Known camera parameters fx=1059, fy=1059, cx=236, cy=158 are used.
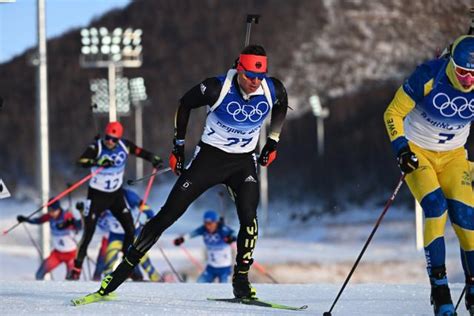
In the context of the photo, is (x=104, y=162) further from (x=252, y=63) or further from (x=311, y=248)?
(x=311, y=248)

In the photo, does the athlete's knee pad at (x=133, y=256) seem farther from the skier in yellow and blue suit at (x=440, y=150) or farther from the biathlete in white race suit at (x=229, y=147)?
the skier in yellow and blue suit at (x=440, y=150)

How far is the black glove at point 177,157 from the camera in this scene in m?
7.30

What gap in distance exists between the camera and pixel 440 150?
268 inches

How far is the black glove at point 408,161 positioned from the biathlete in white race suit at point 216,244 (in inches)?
331

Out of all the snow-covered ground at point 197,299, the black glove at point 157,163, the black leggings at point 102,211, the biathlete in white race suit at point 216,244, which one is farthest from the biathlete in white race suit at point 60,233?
A: the snow-covered ground at point 197,299

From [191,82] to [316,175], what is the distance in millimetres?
22862

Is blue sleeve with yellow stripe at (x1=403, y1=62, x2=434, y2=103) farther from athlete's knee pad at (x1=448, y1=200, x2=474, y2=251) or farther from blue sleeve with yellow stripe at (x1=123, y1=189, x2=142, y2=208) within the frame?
blue sleeve with yellow stripe at (x1=123, y1=189, x2=142, y2=208)

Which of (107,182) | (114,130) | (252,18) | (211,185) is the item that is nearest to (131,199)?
(107,182)

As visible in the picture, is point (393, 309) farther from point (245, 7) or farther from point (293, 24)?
point (245, 7)

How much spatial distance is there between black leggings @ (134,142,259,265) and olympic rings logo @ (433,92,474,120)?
1431mm

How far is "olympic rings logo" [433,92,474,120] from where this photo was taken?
664 cm

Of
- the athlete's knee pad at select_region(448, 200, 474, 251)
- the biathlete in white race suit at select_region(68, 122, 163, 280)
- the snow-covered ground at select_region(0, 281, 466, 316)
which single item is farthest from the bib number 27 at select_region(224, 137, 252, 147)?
the biathlete in white race suit at select_region(68, 122, 163, 280)

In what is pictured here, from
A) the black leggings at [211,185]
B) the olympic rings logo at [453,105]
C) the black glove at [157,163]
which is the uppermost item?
the olympic rings logo at [453,105]

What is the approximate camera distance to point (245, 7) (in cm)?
9162
